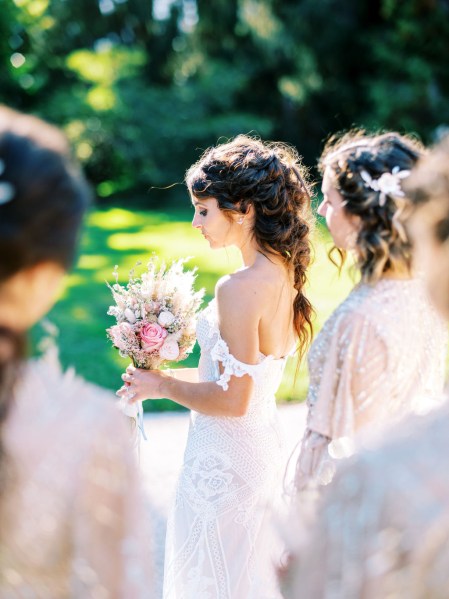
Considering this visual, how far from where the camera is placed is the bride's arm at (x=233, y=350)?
2680 millimetres

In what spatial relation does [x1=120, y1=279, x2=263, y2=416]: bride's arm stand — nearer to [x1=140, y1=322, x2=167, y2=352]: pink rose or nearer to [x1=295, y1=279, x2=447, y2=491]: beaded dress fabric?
[x1=140, y1=322, x2=167, y2=352]: pink rose

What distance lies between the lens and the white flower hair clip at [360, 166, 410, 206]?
7.56ft

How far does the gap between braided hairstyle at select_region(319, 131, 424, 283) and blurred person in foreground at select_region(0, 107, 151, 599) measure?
118 centimetres

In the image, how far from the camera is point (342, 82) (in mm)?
24984

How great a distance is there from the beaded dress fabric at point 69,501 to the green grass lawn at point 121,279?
60 cm

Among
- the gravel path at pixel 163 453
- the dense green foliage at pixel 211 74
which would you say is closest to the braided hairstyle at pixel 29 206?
the gravel path at pixel 163 453

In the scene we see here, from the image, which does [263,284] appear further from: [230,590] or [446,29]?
[446,29]

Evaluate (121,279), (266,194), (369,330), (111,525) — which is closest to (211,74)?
(121,279)

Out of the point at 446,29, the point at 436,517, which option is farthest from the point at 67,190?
the point at 446,29

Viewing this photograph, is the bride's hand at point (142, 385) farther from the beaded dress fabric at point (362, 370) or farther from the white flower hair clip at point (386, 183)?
the white flower hair clip at point (386, 183)

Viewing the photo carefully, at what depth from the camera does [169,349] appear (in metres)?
3.04

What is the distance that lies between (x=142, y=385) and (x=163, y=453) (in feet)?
9.18

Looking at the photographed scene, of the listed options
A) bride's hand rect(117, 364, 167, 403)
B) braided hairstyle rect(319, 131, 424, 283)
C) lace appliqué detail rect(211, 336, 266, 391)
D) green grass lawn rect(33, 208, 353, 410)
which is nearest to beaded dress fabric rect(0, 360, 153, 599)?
green grass lawn rect(33, 208, 353, 410)

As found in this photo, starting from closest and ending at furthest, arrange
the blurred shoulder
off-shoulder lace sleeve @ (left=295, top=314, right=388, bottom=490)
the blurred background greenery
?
the blurred shoulder → off-shoulder lace sleeve @ (left=295, top=314, right=388, bottom=490) → the blurred background greenery
